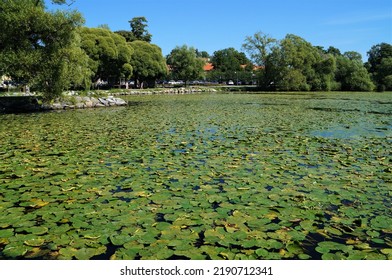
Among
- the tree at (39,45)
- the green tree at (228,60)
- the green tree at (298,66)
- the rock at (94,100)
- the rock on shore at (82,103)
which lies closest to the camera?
the tree at (39,45)

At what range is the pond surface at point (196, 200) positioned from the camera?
3.50 m

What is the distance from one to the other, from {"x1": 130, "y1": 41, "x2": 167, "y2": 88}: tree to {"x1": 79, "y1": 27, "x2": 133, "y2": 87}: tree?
2882 millimetres

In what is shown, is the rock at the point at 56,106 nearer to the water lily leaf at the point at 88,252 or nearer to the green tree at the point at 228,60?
the water lily leaf at the point at 88,252

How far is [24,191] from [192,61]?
60950 millimetres

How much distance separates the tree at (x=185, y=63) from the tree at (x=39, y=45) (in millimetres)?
45759

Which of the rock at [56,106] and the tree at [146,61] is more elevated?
the tree at [146,61]

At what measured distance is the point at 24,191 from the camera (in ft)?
17.1

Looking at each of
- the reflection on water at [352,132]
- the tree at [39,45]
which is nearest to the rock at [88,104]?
the tree at [39,45]

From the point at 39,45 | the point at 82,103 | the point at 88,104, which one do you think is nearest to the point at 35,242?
the point at 39,45

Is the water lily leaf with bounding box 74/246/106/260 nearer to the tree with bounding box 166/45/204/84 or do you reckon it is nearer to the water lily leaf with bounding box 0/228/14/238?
the water lily leaf with bounding box 0/228/14/238

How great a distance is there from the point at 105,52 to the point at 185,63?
80.8 ft

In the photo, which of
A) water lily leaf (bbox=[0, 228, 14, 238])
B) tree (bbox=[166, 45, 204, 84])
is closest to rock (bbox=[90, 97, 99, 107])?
water lily leaf (bbox=[0, 228, 14, 238])

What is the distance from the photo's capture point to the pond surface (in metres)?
3.50
